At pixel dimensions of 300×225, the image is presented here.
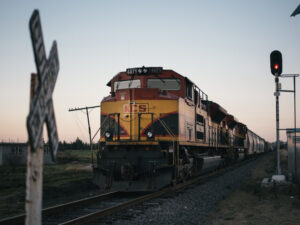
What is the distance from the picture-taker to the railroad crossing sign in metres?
2.26

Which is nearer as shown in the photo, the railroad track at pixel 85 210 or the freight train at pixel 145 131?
the railroad track at pixel 85 210

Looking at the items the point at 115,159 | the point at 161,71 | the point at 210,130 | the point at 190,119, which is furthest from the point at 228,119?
the point at 115,159

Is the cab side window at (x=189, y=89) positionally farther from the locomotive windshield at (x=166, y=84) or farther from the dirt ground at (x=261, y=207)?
the dirt ground at (x=261, y=207)

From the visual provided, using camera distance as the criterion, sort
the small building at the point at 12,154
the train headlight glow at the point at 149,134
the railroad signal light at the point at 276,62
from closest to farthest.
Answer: the train headlight glow at the point at 149,134
the railroad signal light at the point at 276,62
the small building at the point at 12,154

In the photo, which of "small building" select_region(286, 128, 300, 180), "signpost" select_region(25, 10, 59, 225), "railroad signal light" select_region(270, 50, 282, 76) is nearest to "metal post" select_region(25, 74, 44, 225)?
"signpost" select_region(25, 10, 59, 225)

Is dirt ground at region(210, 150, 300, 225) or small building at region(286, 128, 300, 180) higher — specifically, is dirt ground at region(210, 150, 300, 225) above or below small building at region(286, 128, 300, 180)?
below

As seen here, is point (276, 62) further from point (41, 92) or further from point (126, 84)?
point (41, 92)

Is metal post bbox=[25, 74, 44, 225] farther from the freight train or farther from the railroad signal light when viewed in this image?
the railroad signal light

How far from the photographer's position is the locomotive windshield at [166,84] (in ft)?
36.5

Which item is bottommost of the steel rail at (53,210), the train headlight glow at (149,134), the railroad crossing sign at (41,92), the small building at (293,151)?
the steel rail at (53,210)

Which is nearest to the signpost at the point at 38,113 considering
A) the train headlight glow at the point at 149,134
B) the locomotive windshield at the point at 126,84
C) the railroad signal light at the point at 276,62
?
the train headlight glow at the point at 149,134

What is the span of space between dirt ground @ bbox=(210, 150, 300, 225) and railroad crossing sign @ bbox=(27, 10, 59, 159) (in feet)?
16.1

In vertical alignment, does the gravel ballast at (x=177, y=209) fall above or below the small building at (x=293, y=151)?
below

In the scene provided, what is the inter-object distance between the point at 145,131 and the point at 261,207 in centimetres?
409
